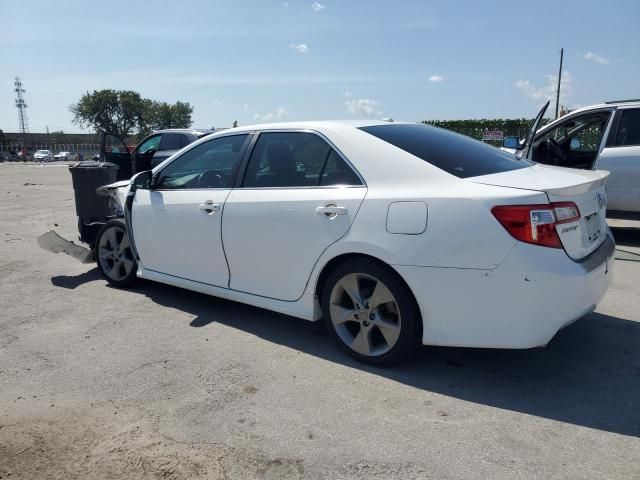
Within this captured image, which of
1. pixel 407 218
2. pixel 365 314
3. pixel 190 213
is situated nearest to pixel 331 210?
pixel 407 218

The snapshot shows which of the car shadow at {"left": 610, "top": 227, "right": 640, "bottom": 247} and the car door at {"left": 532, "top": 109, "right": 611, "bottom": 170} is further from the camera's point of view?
the car door at {"left": 532, "top": 109, "right": 611, "bottom": 170}

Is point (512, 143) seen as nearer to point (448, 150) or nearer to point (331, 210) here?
point (448, 150)

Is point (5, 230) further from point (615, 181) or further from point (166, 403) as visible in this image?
point (615, 181)

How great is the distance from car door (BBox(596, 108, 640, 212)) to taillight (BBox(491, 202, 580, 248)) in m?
4.72

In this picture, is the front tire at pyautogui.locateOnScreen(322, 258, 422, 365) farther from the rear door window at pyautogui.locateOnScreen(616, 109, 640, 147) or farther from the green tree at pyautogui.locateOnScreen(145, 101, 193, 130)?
the green tree at pyautogui.locateOnScreen(145, 101, 193, 130)

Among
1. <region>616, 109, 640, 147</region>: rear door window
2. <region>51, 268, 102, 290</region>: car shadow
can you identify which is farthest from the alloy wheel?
<region>616, 109, 640, 147</region>: rear door window

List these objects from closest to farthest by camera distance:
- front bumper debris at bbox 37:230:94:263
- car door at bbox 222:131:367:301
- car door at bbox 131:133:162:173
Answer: car door at bbox 222:131:367:301 < front bumper debris at bbox 37:230:94:263 < car door at bbox 131:133:162:173

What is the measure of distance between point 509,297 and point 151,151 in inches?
435

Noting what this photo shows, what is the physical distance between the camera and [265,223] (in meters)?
3.92

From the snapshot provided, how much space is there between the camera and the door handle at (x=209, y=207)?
4.24m

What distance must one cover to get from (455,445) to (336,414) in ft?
2.24

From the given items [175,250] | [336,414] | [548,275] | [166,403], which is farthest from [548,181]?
[175,250]

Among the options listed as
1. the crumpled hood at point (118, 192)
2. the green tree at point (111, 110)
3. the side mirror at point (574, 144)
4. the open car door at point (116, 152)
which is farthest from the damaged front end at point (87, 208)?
the green tree at point (111, 110)

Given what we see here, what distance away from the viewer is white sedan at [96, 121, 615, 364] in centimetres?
302
